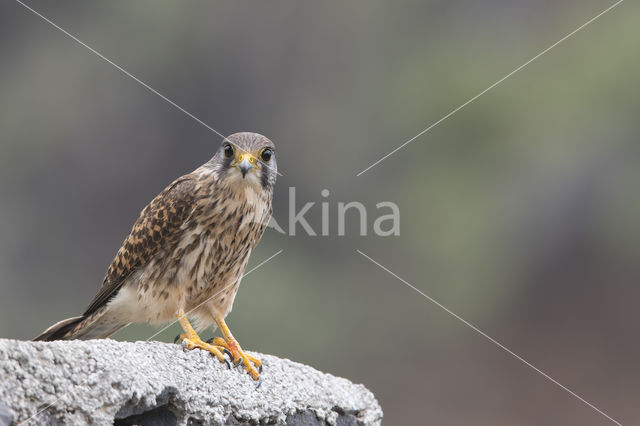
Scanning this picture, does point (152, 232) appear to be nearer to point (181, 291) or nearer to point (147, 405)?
point (181, 291)

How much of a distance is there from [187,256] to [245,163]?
0.42 m

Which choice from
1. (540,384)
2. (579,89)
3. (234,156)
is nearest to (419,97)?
(579,89)

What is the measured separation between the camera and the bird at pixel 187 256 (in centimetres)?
312

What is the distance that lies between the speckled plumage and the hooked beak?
0.01 m

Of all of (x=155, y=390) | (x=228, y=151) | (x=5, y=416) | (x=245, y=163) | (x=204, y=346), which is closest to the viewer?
(x=5, y=416)

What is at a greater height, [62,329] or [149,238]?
[149,238]

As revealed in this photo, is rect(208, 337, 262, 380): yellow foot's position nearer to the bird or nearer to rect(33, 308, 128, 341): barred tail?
the bird

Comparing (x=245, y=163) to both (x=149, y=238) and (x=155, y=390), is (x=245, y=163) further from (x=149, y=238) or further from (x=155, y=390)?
(x=155, y=390)

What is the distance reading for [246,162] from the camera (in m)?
3.27

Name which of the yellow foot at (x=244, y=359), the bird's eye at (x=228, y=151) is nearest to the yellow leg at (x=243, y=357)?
the yellow foot at (x=244, y=359)

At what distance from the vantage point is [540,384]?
30.4 feet

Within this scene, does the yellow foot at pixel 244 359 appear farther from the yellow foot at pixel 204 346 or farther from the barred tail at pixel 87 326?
the barred tail at pixel 87 326

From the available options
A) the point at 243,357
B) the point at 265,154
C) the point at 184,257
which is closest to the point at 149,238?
the point at 184,257

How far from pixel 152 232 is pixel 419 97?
278 inches
